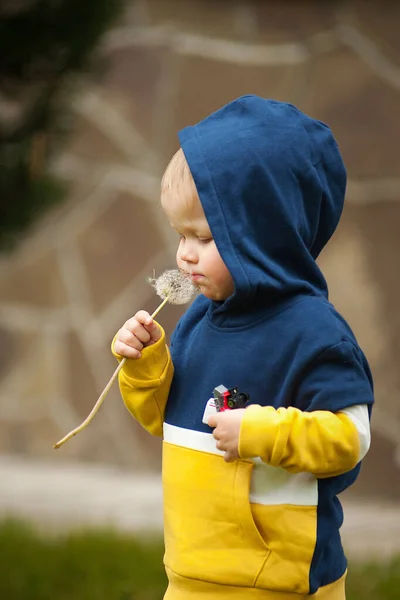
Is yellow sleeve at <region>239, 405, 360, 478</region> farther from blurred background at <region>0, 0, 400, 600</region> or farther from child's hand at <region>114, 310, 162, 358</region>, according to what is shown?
blurred background at <region>0, 0, 400, 600</region>

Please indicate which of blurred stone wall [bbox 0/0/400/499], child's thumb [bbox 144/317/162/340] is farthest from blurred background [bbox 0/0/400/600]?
child's thumb [bbox 144/317/162/340]

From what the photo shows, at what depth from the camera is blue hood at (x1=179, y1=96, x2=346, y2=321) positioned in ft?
5.58

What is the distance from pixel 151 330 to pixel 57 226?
2.59m

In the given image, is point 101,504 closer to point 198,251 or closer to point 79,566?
point 79,566

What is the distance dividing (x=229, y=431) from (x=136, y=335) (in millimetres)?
A: 285

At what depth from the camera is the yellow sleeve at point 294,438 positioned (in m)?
1.60

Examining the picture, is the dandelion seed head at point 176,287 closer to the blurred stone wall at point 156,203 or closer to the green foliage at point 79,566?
the green foliage at point 79,566

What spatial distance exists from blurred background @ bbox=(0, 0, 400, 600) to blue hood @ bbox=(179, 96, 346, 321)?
72.9 inches

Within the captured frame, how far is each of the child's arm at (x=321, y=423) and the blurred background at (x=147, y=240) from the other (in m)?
1.80

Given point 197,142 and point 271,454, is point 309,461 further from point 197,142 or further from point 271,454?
point 197,142

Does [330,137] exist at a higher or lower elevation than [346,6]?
lower

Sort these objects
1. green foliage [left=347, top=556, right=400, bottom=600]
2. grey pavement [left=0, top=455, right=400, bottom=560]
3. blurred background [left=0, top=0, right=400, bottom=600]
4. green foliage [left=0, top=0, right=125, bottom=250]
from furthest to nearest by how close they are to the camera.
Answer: blurred background [left=0, top=0, right=400, bottom=600]
grey pavement [left=0, top=455, right=400, bottom=560]
green foliage [left=347, top=556, right=400, bottom=600]
green foliage [left=0, top=0, right=125, bottom=250]

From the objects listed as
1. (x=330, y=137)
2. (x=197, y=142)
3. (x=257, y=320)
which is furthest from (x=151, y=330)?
(x=330, y=137)

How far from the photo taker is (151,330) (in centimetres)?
182
